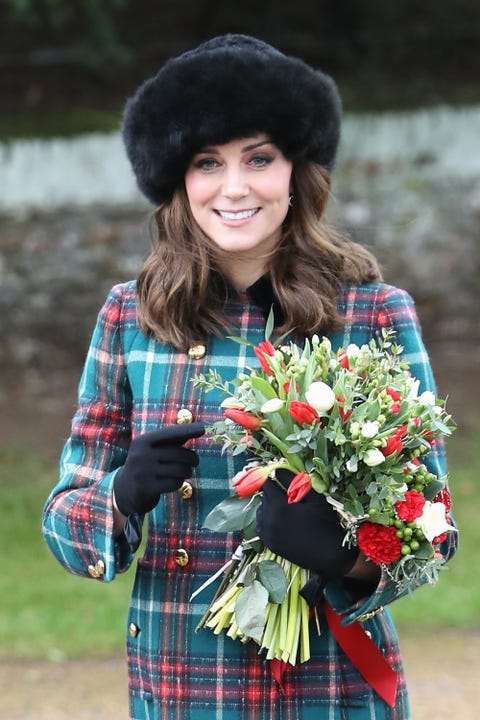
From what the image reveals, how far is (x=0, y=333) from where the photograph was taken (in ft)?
30.8

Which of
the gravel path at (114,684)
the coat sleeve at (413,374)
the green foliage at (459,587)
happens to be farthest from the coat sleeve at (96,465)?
the green foliage at (459,587)

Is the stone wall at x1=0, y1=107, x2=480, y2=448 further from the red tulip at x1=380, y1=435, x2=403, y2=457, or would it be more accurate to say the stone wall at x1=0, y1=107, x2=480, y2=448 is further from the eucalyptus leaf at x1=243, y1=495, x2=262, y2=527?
the red tulip at x1=380, y1=435, x2=403, y2=457

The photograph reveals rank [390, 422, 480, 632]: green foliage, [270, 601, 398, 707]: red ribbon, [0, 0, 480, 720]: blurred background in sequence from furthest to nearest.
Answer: [0, 0, 480, 720]: blurred background < [390, 422, 480, 632]: green foliage < [270, 601, 398, 707]: red ribbon

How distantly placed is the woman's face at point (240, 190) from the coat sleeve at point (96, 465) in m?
0.29

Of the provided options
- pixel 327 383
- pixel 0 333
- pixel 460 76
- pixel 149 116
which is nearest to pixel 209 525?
pixel 327 383

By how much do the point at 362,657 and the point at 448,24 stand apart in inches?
368

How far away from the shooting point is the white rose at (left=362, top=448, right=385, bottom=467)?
202 centimetres

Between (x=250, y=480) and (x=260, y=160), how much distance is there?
2.39 ft

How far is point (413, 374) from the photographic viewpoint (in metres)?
2.41

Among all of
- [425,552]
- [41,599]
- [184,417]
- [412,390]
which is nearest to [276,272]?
[184,417]

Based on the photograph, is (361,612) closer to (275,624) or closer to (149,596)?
(275,624)

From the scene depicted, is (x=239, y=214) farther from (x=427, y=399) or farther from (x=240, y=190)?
(x=427, y=399)

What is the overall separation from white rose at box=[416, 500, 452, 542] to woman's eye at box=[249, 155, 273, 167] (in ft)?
2.67

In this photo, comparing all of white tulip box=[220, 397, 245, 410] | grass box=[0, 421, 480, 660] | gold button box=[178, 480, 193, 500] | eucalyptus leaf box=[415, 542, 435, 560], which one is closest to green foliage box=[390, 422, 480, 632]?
grass box=[0, 421, 480, 660]
